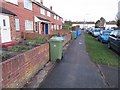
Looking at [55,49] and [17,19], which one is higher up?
[17,19]

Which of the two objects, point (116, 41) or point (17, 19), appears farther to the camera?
point (17, 19)

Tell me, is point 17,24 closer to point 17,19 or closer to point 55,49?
point 17,19

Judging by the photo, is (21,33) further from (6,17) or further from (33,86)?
(33,86)

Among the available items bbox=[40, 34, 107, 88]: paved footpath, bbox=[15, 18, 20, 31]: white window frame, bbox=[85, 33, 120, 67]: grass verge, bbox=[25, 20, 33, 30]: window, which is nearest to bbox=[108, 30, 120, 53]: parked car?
bbox=[85, 33, 120, 67]: grass verge

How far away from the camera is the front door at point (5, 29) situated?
10.7m

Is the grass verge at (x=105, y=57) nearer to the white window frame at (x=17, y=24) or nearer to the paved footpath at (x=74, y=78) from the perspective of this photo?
the paved footpath at (x=74, y=78)

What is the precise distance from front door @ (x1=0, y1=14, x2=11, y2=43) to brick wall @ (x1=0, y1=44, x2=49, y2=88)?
18.2ft

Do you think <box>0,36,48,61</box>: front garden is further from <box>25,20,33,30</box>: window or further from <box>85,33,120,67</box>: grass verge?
<box>25,20,33,30</box>: window

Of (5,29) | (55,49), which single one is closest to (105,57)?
(55,49)

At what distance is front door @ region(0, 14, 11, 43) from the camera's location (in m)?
10.7

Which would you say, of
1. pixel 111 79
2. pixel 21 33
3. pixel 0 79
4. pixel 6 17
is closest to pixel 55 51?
pixel 111 79

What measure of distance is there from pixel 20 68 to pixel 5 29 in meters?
7.74

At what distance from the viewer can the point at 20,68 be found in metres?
4.39

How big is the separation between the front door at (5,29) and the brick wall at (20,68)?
5549mm
